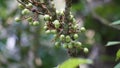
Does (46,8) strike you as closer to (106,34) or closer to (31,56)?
(31,56)

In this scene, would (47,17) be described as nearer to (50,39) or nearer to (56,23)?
(56,23)

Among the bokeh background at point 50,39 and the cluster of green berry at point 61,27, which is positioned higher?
the bokeh background at point 50,39

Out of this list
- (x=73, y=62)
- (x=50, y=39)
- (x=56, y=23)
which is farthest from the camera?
(x=50, y=39)

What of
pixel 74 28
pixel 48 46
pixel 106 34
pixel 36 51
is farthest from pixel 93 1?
pixel 74 28

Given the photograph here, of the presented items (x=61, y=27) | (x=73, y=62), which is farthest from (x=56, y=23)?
(x=73, y=62)

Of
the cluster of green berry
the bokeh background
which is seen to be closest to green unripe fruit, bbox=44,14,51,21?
the cluster of green berry

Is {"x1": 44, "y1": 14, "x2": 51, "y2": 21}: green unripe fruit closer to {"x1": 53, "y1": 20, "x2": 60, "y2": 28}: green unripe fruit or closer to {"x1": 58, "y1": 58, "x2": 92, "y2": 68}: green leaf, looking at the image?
{"x1": 53, "y1": 20, "x2": 60, "y2": 28}: green unripe fruit

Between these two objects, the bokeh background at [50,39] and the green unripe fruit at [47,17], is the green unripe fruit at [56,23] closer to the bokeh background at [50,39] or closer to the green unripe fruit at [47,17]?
the green unripe fruit at [47,17]

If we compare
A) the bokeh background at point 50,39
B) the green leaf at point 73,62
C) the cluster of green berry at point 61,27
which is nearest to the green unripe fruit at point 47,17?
the cluster of green berry at point 61,27
